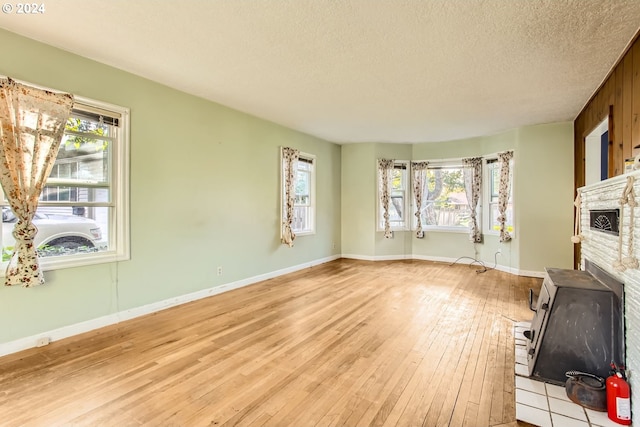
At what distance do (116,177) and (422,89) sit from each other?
143 inches

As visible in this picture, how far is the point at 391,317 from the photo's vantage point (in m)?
3.52

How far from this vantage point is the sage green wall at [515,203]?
532cm

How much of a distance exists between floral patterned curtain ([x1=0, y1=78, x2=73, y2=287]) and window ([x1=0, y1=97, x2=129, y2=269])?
6.4 inches

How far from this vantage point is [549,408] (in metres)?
1.92

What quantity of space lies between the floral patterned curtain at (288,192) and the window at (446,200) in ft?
10.8

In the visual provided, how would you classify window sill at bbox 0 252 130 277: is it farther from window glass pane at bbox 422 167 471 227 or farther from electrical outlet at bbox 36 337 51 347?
window glass pane at bbox 422 167 471 227

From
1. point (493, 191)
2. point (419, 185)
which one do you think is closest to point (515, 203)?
point (493, 191)

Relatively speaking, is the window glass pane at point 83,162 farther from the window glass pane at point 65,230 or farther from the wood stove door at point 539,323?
the wood stove door at point 539,323

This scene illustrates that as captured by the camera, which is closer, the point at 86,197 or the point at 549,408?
the point at 549,408

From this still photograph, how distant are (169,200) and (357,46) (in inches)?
108

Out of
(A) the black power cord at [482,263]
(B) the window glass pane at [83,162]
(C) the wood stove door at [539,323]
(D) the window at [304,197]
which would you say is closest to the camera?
(C) the wood stove door at [539,323]

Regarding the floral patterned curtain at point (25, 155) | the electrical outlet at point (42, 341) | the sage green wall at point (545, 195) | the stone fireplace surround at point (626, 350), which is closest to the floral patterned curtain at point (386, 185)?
the sage green wall at point (545, 195)

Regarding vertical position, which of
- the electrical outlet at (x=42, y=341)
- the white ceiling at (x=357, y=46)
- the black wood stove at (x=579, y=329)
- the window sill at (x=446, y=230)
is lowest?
the electrical outlet at (x=42, y=341)

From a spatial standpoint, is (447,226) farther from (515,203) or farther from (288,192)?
(288,192)
